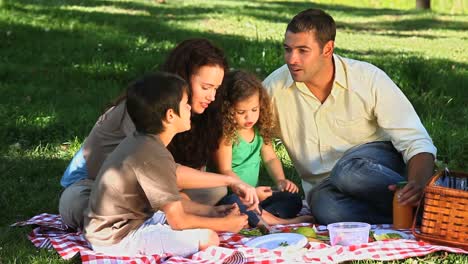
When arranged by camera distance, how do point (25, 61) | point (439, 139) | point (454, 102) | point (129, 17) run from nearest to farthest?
point (439, 139)
point (454, 102)
point (25, 61)
point (129, 17)

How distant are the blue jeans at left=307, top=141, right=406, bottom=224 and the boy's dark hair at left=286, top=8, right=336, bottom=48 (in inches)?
25.4

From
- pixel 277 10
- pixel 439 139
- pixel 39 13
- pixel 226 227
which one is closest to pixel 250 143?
pixel 226 227

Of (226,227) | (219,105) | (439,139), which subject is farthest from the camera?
(439,139)

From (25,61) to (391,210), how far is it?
5.37 meters

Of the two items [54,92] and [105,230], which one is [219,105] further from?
[54,92]

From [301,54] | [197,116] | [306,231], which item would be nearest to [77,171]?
[197,116]

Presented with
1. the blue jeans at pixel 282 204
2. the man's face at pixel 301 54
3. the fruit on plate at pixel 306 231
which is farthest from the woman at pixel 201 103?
the fruit on plate at pixel 306 231

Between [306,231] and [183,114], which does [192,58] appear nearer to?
[183,114]

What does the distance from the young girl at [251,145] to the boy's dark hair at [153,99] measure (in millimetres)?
812

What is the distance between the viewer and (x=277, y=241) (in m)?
4.24

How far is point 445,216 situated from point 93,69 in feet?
16.9

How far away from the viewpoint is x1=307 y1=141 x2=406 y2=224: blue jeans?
468cm

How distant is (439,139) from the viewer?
634cm

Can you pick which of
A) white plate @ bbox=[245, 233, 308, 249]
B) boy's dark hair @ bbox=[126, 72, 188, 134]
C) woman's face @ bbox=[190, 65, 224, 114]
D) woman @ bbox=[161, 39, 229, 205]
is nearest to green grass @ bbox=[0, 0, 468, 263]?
white plate @ bbox=[245, 233, 308, 249]
